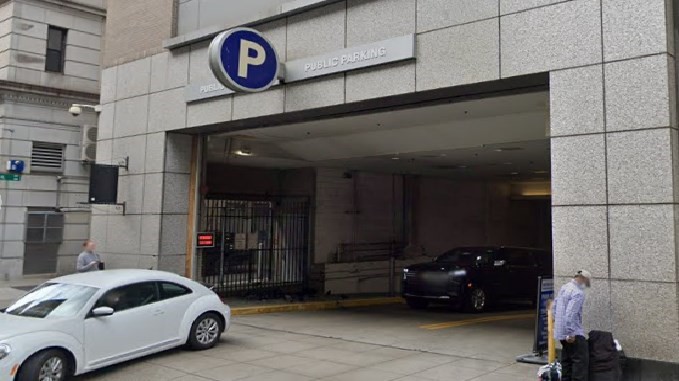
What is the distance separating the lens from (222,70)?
10359mm

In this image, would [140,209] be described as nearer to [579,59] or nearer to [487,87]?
[487,87]

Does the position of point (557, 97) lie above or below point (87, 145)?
below

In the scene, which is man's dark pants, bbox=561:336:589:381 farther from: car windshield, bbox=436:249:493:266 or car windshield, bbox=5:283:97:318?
car windshield, bbox=436:249:493:266

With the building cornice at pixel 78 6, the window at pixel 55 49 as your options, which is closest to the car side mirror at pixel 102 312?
the window at pixel 55 49

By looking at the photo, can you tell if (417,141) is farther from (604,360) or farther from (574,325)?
(604,360)

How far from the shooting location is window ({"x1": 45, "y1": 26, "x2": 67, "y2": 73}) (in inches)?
882

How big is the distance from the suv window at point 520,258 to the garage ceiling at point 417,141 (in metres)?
2.56

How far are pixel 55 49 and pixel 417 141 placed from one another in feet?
52.4

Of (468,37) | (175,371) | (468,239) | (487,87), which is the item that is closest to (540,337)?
(487,87)

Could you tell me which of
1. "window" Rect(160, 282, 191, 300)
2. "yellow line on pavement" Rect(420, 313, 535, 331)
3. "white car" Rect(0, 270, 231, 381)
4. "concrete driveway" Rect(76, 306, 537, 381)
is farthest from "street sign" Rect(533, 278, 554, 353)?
"window" Rect(160, 282, 191, 300)

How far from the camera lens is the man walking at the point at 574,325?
6996 millimetres

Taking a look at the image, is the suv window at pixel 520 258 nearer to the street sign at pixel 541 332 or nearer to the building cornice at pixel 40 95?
the street sign at pixel 541 332

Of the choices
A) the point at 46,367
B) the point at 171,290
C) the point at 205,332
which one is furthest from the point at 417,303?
A: the point at 46,367

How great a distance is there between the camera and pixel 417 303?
1586cm
